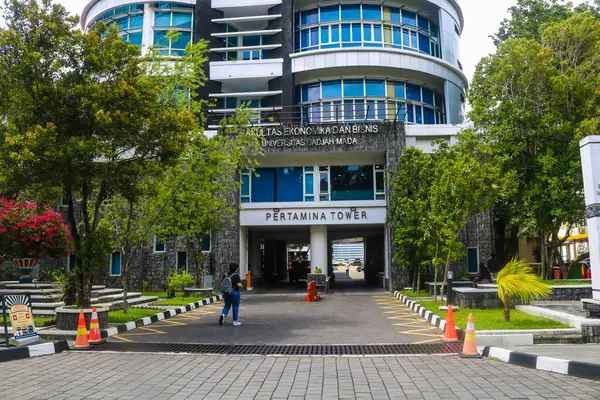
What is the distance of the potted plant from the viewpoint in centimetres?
1498

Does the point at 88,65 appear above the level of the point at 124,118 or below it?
above

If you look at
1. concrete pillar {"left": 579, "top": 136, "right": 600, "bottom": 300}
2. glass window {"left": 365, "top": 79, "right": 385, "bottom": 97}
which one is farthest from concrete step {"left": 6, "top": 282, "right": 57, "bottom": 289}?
glass window {"left": 365, "top": 79, "right": 385, "bottom": 97}

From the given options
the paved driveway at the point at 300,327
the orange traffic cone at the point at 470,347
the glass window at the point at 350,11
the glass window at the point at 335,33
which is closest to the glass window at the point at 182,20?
the glass window at the point at 335,33

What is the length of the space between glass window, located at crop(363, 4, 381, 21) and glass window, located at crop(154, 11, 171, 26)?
37.0 ft

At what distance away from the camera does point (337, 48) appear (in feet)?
87.7

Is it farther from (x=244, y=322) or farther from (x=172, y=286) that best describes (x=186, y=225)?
(x=244, y=322)

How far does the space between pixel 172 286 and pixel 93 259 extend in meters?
8.52

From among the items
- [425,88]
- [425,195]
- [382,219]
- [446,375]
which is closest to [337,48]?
[425,88]

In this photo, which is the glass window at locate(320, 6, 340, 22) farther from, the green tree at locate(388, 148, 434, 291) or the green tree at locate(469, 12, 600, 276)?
the green tree at locate(388, 148, 434, 291)

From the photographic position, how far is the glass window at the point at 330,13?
28031 millimetres

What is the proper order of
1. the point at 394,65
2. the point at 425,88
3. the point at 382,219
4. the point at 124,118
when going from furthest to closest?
the point at 425,88, the point at 394,65, the point at 382,219, the point at 124,118

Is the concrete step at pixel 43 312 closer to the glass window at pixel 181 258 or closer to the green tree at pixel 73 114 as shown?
the green tree at pixel 73 114

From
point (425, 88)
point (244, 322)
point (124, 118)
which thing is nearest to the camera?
point (124, 118)

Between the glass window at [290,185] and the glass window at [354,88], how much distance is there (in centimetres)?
594
